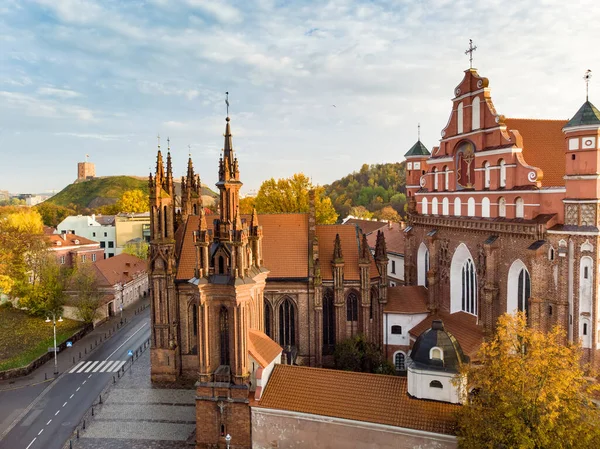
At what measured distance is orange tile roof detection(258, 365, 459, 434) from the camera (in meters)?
20.2

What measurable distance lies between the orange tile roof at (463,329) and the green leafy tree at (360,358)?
13.1 feet

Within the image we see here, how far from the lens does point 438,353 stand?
21078mm

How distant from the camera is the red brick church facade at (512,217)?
2291 cm

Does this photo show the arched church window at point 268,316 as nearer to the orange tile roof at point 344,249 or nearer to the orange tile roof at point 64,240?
the orange tile roof at point 344,249

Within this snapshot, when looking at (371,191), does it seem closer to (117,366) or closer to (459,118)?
(459,118)

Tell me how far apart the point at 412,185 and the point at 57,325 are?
140 ft

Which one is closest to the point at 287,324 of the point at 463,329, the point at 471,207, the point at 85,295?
the point at 463,329

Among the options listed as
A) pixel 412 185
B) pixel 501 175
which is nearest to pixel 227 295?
Result: pixel 501 175

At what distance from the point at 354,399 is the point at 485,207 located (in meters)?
15.9

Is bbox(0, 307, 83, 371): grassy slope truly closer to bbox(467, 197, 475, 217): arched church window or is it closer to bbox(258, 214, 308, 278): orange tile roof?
bbox(258, 214, 308, 278): orange tile roof

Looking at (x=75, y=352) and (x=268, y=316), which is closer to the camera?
(x=268, y=316)

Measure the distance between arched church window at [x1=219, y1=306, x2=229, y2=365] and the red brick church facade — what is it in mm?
16783

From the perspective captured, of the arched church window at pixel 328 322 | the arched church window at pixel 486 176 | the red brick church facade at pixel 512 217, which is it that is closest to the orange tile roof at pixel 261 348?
the arched church window at pixel 328 322

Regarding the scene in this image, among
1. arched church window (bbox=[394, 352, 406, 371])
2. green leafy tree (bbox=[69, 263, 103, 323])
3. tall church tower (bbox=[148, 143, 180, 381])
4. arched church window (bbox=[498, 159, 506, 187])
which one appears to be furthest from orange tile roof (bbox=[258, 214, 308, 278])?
green leafy tree (bbox=[69, 263, 103, 323])
